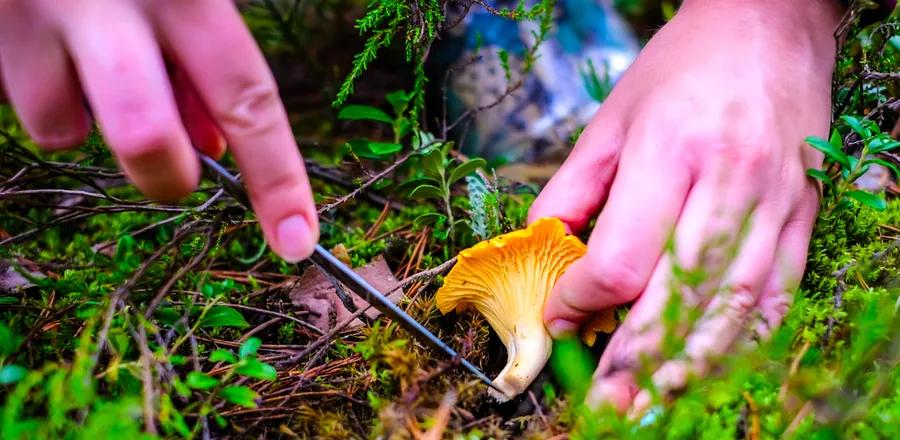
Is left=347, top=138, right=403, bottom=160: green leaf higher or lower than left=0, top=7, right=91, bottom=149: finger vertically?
lower

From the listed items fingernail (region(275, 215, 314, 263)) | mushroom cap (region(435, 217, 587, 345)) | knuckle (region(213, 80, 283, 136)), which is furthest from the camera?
mushroom cap (region(435, 217, 587, 345))

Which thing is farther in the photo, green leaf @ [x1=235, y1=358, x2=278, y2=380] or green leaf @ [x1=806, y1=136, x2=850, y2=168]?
green leaf @ [x1=806, y1=136, x2=850, y2=168]

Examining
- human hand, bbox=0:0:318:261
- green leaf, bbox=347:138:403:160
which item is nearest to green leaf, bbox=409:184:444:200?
green leaf, bbox=347:138:403:160

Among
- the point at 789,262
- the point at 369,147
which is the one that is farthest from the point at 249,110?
the point at 789,262

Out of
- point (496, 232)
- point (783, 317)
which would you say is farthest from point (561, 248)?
point (783, 317)

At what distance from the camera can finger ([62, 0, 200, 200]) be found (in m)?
1.25

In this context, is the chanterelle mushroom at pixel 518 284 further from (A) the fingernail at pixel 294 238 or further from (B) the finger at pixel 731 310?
(A) the fingernail at pixel 294 238

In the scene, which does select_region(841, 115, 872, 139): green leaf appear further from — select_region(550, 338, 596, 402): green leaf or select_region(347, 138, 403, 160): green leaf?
select_region(347, 138, 403, 160): green leaf

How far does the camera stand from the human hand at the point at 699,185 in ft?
5.53

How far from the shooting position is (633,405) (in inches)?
63.2

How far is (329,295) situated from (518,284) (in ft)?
2.45

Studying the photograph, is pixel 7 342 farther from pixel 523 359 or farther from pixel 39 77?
pixel 523 359

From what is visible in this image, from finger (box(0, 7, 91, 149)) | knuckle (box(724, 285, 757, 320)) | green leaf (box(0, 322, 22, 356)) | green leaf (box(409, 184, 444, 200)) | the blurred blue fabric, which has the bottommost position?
the blurred blue fabric

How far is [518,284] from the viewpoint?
1.92 meters
